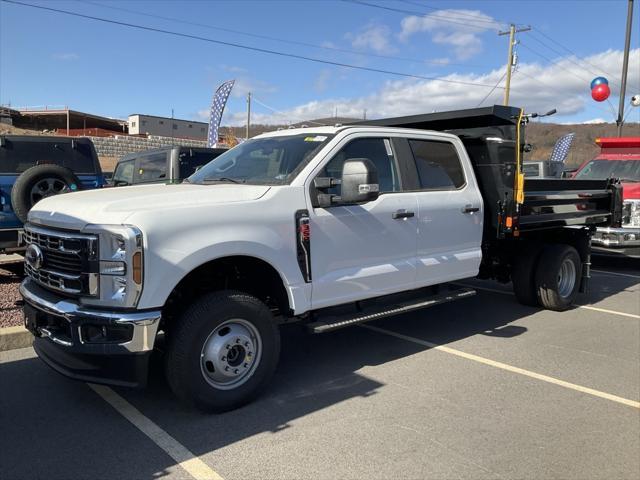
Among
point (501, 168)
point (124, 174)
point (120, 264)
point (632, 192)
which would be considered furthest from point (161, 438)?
point (632, 192)

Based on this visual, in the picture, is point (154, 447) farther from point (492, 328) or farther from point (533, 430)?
point (492, 328)

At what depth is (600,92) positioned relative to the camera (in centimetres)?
1859

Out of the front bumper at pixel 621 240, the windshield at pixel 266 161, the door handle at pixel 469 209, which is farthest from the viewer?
the front bumper at pixel 621 240

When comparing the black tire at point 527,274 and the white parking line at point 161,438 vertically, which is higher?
the black tire at point 527,274

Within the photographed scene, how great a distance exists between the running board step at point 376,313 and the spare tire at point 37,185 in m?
4.77

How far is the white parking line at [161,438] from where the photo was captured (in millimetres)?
3289

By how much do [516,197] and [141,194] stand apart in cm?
406

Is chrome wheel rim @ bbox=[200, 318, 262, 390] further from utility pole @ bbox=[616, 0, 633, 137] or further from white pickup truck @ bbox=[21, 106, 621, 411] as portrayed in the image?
utility pole @ bbox=[616, 0, 633, 137]

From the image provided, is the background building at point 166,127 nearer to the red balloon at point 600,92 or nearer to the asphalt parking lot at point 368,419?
the red balloon at point 600,92

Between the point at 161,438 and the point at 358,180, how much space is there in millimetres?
2334

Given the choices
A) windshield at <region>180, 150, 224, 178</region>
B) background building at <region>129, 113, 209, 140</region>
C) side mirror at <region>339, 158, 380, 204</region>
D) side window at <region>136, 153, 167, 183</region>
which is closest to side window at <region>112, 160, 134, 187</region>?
side window at <region>136, 153, 167, 183</region>

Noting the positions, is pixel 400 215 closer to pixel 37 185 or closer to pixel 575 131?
pixel 37 185

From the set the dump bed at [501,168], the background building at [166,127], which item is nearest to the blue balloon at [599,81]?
the dump bed at [501,168]

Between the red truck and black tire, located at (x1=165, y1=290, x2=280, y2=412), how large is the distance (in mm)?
8146
